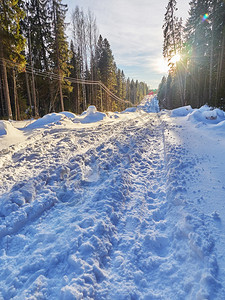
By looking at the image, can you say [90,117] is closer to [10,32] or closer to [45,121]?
[45,121]

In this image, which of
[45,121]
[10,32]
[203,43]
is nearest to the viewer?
[45,121]

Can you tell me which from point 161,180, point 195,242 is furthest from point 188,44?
point 195,242

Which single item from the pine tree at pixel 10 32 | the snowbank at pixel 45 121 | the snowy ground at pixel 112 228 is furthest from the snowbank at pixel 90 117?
the snowy ground at pixel 112 228

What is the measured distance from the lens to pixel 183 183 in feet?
11.4

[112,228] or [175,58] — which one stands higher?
[175,58]

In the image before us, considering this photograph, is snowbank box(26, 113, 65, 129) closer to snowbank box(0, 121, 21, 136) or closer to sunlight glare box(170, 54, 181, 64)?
snowbank box(0, 121, 21, 136)

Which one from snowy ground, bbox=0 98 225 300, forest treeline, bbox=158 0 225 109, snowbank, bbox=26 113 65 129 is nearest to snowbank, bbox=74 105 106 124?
snowbank, bbox=26 113 65 129

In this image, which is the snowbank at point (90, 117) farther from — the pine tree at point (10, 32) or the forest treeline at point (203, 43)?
the forest treeline at point (203, 43)

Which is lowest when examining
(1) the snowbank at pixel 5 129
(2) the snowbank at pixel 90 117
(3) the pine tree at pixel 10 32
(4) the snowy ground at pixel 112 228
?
(4) the snowy ground at pixel 112 228

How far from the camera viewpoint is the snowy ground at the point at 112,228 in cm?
166

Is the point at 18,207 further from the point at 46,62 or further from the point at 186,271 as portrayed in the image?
the point at 46,62

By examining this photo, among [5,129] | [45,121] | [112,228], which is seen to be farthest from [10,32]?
[112,228]

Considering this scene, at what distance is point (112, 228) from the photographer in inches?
94.5

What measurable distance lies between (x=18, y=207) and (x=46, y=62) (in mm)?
22656
